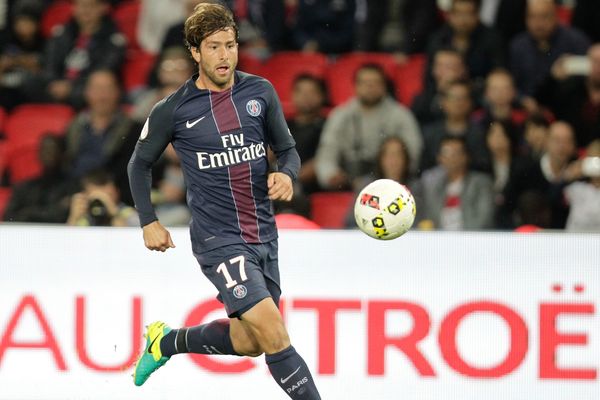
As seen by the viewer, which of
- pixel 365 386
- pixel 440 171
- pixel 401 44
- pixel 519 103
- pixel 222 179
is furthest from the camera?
pixel 401 44

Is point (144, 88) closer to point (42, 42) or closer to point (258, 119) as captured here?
point (42, 42)

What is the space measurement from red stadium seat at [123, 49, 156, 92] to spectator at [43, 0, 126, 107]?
0.45ft

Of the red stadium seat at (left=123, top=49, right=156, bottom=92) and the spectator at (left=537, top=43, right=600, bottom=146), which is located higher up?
the red stadium seat at (left=123, top=49, right=156, bottom=92)

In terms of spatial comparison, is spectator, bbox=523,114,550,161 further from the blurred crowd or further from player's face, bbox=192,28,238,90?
player's face, bbox=192,28,238,90

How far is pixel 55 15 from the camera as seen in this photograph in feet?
34.4

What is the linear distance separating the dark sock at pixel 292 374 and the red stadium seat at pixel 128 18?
5.34 meters

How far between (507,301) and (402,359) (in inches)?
25.3

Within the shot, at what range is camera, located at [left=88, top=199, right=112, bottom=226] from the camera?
24.1 ft

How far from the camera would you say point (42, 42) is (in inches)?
395

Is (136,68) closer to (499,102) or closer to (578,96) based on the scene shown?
(499,102)

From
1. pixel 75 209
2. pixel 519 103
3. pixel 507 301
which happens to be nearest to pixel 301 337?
pixel 507 301

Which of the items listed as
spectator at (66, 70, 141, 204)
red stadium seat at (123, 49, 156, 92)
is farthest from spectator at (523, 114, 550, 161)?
red stadium seat at (123, 49, 156, 92)

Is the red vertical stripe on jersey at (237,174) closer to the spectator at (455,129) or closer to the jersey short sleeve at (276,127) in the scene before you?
the jersey short sleeve at (276,127)

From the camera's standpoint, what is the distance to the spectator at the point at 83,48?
372 inches
